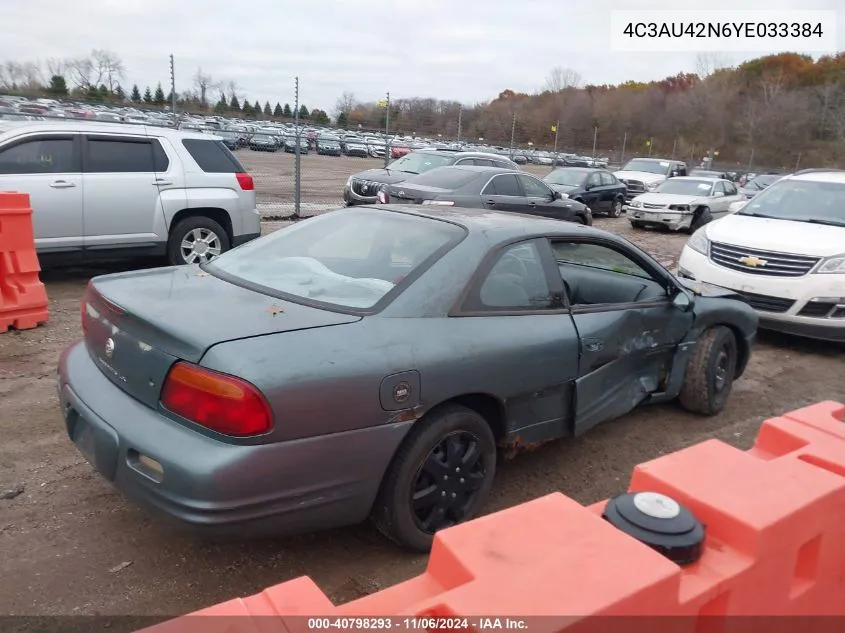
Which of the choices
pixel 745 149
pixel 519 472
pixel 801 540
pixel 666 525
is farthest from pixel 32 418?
pixel 745 149

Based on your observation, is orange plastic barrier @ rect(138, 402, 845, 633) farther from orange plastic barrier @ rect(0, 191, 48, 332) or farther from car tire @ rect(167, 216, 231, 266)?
car tire @ rect(167, 216, 231, 266)

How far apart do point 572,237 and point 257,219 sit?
5.47 metres

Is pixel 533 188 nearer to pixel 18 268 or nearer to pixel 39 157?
pixel 39 157

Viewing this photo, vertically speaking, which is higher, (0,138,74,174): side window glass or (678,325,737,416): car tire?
(0,138,74,174): side window glass

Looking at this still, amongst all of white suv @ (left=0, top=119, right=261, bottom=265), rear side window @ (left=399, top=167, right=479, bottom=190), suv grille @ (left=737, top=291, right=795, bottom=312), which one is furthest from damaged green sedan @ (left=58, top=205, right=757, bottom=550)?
rear side window @ (left=399, top=167, right=479, bottom=190)

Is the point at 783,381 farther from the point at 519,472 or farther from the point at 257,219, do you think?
the point at 257,219

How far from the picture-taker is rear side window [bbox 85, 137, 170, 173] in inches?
287

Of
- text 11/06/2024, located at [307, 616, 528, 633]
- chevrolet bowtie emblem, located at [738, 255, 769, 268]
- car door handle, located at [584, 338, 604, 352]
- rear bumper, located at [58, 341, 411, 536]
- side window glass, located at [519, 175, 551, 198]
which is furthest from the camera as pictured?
side window glass, located at [519, 175, 551, 198]

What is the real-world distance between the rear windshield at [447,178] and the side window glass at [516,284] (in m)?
7.61

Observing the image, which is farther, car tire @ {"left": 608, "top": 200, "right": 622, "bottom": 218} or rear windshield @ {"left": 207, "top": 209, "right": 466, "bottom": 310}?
car tire @ {"left": 608, "top": 200, "right": 622, "bottom": 218}

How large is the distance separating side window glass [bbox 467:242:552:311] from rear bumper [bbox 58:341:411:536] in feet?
2.73

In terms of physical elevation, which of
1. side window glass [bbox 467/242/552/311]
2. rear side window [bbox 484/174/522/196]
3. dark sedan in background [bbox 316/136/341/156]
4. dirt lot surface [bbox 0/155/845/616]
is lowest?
dirt lot surface [bbox 0/155/845/616]

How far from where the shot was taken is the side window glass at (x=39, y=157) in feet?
22.4

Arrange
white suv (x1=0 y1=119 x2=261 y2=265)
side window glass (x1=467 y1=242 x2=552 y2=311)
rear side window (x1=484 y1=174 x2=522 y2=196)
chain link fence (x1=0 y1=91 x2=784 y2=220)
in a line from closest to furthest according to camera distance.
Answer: side window glass (x1=467 y1=242 x2=552 y2=311)
white suv (x1=0 y1=119 x2=261 y2=265)
rear side window (x1=484 y1=174 x2=522 y2=196)
chain link fence (x1=0 y1=91 x2=784 y2=220)
